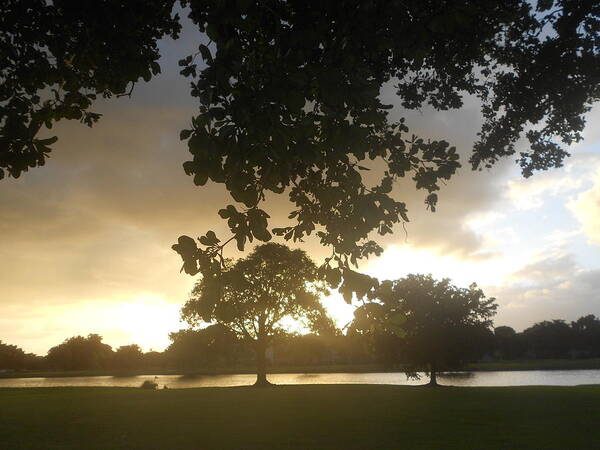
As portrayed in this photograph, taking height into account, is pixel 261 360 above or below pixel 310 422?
above

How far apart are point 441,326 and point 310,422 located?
27940mm

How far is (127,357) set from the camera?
145750 mm

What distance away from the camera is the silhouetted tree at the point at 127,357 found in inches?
5748

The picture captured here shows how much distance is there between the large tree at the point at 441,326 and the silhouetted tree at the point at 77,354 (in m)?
122

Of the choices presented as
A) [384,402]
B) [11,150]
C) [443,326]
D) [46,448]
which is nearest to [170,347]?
[443,326]

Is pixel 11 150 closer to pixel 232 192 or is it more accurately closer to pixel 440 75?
pixel 232 192

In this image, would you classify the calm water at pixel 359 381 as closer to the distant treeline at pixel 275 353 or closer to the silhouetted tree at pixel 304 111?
the silhouetted tree at pixel 304 111

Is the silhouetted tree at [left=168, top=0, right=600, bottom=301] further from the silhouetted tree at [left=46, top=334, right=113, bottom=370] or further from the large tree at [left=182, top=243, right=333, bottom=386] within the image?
the silhouetted tree at [left=46, top=334, right=113, bottom=370]

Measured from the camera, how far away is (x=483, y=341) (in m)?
43.9

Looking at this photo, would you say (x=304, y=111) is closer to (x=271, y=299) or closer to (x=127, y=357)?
(x=271, y=299)

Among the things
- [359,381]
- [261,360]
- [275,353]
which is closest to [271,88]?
[261,360]

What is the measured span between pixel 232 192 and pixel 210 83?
96cm

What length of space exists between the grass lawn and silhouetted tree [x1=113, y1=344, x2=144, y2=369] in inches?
4955

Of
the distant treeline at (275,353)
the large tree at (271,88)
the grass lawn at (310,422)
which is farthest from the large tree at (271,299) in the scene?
the distant treeline at (275,353)
